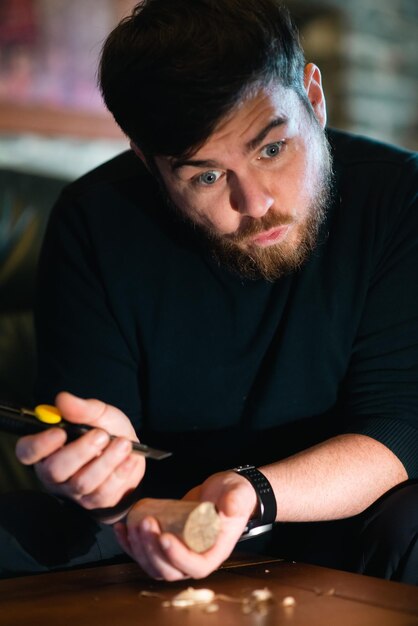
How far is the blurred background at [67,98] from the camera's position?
2148mm

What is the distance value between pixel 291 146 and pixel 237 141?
109 millimetres

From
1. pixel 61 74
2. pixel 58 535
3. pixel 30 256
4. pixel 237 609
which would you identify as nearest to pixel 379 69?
A: pixel 61 74

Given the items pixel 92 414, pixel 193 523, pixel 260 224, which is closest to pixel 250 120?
pixel 260 224

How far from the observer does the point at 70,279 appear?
1596mm

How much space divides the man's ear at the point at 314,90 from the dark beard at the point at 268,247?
0.04 m

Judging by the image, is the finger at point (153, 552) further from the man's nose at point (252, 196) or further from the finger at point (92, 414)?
the man's nose at point (252, 196)

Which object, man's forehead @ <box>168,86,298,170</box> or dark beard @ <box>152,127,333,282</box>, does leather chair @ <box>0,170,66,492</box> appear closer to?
dark beard @ <box>152,127,333,282</box>

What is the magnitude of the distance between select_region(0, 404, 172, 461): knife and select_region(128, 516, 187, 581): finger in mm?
81

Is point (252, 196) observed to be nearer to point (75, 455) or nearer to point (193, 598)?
point (75, 455)

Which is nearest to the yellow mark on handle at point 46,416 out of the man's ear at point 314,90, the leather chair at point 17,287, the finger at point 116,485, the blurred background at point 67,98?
the finger at point 116,485

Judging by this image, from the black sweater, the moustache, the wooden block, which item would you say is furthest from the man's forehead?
the wooden block

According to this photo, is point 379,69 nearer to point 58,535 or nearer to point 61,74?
point 61,74

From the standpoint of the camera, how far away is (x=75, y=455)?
1.11 m

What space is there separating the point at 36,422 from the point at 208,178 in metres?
0.47
